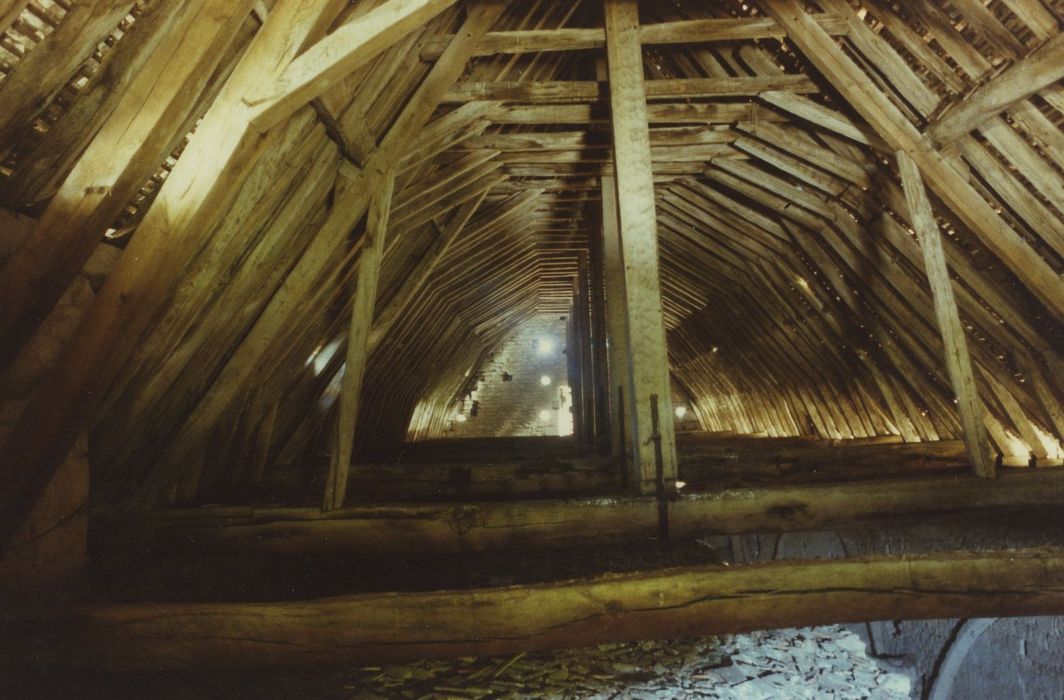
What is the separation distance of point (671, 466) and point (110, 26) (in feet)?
10.5

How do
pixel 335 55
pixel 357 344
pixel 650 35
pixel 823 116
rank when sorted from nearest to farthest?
pixel 335 55 → pixel 357 344 → pixel 650 35 → pixel 823 116

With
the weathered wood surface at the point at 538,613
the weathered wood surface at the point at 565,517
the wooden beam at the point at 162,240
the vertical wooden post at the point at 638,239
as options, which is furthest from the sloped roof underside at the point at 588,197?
the weathered wood surface at the point at 538,613

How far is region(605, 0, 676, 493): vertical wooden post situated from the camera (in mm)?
3160

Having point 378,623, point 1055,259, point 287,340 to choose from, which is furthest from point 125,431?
point 1055,259

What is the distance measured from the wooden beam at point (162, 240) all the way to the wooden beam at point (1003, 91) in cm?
384

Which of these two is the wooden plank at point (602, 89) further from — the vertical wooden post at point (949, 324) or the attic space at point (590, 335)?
the vertical wooden post at point (949, 324)

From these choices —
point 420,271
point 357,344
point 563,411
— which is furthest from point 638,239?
point 563,411

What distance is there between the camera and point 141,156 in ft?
6.18

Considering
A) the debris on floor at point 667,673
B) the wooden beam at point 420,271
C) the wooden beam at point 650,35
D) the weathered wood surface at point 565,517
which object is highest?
the wooden beam at point 650,35

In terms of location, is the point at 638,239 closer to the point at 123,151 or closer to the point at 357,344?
the point at 357,344

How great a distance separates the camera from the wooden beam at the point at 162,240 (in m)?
2.01

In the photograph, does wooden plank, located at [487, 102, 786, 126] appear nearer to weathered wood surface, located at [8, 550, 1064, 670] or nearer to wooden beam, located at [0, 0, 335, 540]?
wooden beam, located at [0, 0, 335, 540]

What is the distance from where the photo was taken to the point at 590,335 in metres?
8.09

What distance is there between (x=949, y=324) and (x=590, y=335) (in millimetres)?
4921
